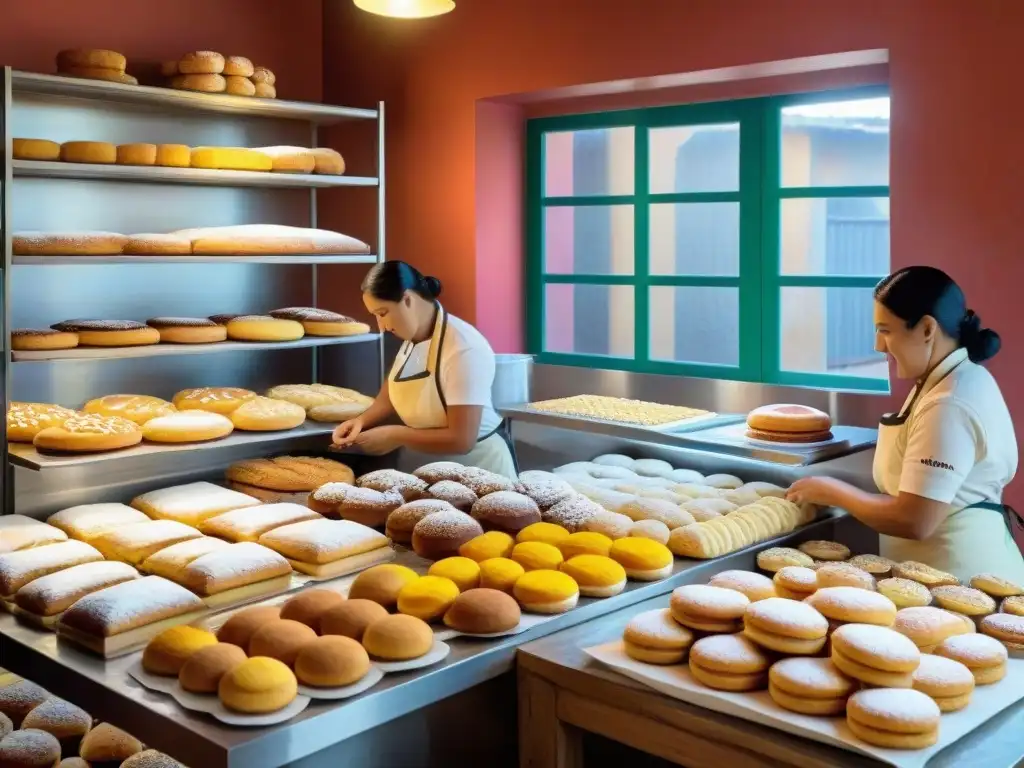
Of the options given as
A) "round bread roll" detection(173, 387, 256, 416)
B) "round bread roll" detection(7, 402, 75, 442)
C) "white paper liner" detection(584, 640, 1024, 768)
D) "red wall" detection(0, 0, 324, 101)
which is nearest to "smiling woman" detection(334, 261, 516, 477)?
"round bread roll" detection(173, 387, 256, 416)

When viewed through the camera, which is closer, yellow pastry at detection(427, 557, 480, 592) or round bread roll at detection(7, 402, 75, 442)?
yellow pastry at detection(427, 557, 480, 592)

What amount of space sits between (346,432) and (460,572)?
1.57 m

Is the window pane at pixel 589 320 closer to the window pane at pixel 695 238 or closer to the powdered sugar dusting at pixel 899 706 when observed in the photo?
the window pane at pixel 695 238

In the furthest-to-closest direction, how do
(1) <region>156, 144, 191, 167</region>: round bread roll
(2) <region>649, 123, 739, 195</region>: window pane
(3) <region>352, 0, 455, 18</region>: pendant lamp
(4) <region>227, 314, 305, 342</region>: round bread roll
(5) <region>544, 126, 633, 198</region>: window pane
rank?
(5) <region>544, 126, 633, 198</region>: window pane → (2) <region>649, 123, 739, 195</region>: window pane → (4) <region>227, 314, 305, 342</region>: round bread roll → (1) <region>156, 144, 191, 167</region>: round bread roll → (3) <region>352, 0, 455, 18</region>: pendant lamp

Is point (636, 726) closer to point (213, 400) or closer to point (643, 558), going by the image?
point (643, 558)

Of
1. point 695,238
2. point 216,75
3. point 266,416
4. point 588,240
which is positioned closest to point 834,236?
point 695,238

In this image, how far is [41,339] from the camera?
3.53 meters

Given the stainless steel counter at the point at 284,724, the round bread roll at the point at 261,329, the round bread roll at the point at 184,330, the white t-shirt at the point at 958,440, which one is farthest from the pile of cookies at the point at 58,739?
→ the round bread roll at the point at 261,329

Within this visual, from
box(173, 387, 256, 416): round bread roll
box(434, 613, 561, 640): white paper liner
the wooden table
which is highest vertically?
box(173, 387, 256, 416): round bread roll

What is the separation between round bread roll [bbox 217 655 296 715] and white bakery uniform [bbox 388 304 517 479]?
5.75 ft

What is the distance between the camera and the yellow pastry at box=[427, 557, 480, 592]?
6.88 feet

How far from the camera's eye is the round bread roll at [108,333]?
3.70 metres

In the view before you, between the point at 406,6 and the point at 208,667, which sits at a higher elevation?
the point at 406,6

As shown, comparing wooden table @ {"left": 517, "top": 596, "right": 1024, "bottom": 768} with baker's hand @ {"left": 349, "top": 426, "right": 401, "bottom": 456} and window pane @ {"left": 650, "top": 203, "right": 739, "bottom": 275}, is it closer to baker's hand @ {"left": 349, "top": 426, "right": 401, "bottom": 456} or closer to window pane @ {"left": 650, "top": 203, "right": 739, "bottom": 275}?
baker's hand @ {"left": 349, "top": 426, "right": 401, "bottom": 456}
